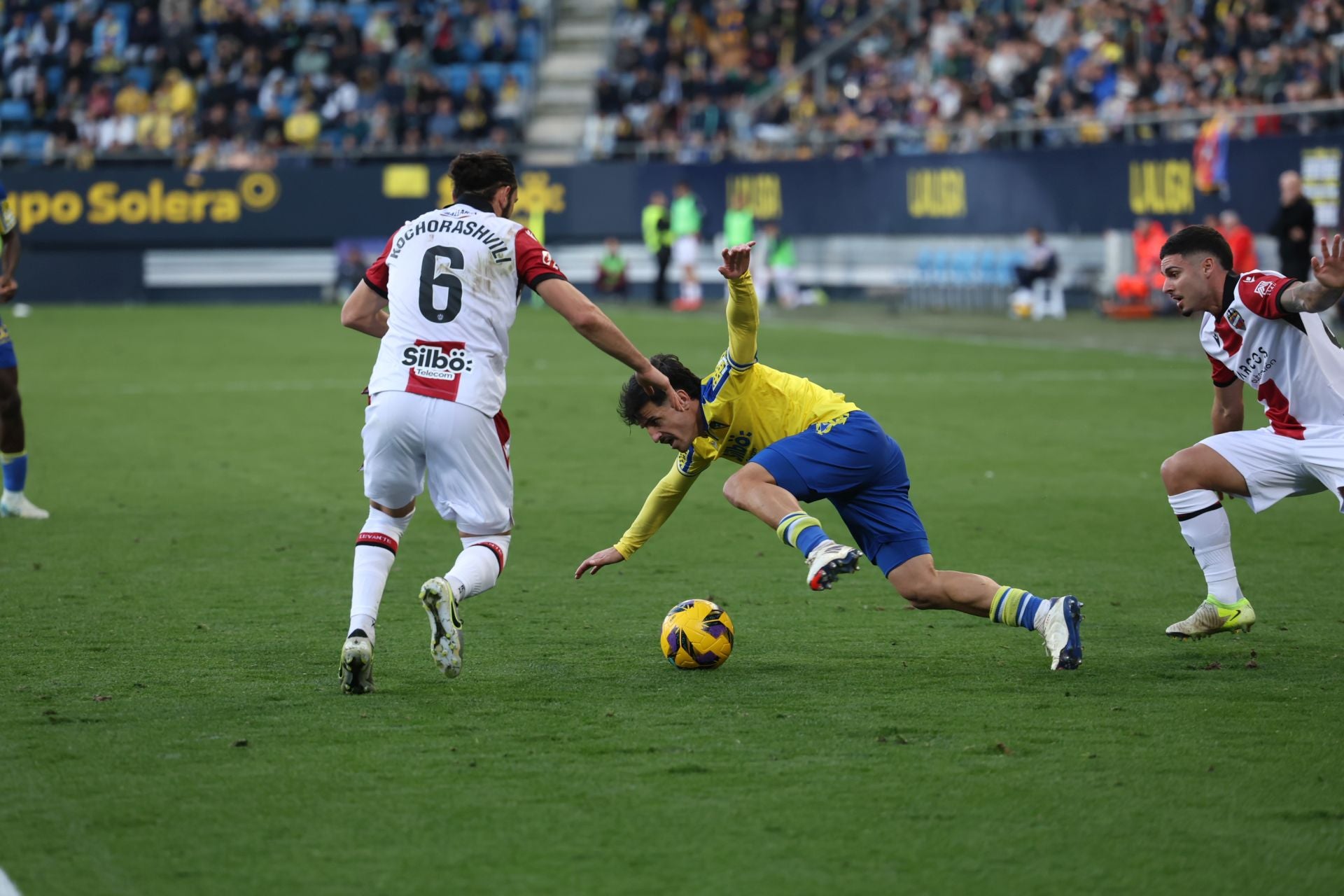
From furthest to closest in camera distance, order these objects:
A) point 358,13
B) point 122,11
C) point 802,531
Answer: point 358,13, point 122,11, point 802,531

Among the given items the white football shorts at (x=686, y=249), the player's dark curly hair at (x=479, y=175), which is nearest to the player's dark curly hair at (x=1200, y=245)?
the player's dark curly hair at (x=479, y=175)

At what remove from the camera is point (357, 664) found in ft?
19.8

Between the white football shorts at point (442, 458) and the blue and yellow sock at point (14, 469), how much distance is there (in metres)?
5.40

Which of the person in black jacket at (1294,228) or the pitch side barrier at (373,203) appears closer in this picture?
the person in black jacket at (1294,228)

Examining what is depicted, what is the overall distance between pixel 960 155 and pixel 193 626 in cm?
2622

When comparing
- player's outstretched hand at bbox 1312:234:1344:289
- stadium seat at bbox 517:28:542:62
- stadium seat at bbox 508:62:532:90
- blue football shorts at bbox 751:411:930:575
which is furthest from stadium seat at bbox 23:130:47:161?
player's outstretched hand at bbox 1312:234:1344:289

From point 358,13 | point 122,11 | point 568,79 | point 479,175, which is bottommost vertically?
point 479,175

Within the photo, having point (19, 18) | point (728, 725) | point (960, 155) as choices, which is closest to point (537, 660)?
point (728, 725)

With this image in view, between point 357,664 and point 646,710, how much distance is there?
3.42 ft

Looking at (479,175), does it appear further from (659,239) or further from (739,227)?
(659,239)

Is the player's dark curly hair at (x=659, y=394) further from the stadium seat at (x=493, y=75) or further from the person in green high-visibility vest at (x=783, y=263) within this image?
the stadium seat at (x=493, y=75)

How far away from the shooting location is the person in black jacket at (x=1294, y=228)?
22344 millimetres

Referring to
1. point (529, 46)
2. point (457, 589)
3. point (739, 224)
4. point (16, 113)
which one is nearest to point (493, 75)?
point (529, 46)

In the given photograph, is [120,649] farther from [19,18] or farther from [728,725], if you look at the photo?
[19,18]
